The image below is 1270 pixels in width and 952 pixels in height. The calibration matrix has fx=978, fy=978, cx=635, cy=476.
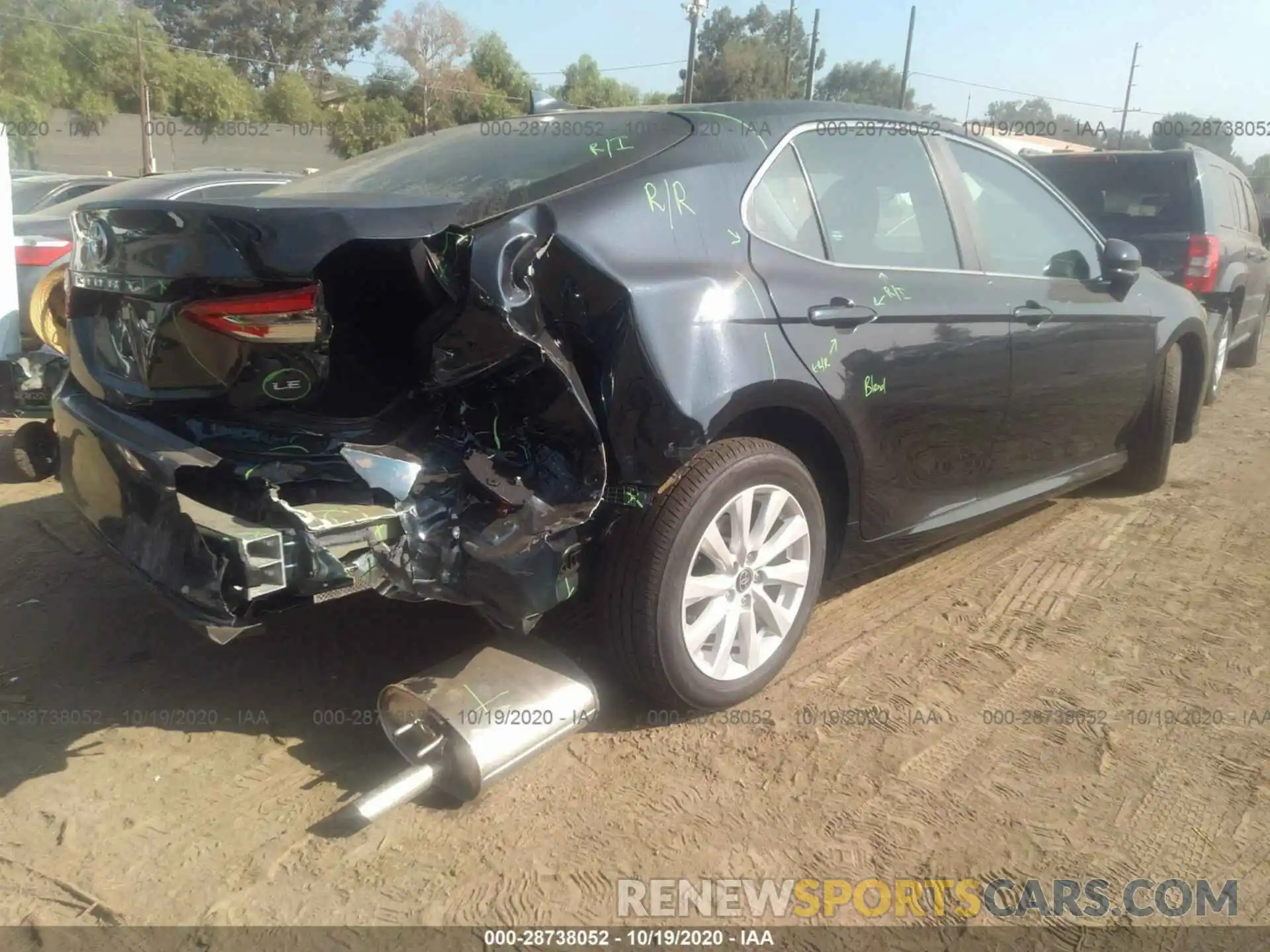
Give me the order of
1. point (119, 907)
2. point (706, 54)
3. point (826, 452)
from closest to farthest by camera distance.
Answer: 1. point (119, 907)
2. point (826, 452)
3. point (706, 54)

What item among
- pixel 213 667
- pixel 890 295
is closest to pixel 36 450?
pixel 213 667

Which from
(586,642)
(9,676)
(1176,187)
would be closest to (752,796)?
(586,642)

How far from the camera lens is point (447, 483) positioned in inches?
97.2

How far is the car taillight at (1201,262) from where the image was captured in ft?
21.8

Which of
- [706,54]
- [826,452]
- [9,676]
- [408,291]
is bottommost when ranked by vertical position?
[9,676]

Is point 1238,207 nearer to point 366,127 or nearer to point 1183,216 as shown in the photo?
point 1183,216

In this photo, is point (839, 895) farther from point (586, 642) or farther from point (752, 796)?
point (586, 642)

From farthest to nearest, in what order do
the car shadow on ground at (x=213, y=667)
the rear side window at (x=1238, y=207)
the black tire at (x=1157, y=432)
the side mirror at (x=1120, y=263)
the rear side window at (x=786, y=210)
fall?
the rear side window at (x=1238, y=207) → the black tire at (x=1157, y=432) → the side mirror at (x=1120, y=263) → the rear side window at (x=786, y=210) → the car shadow on ground at (x=213, y=667)

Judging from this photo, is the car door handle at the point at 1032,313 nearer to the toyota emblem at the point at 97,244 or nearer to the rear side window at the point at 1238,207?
the toyota emblem at the point at 97,244

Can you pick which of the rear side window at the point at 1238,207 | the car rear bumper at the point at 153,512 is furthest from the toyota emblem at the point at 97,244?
the rear side window at the point at 1238,207

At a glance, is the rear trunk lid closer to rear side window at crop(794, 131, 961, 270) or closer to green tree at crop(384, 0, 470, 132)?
rear side window at crop(794, 131, 961, 270)

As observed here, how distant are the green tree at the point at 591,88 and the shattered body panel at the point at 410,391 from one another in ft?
159

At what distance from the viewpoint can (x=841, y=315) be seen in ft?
9.61

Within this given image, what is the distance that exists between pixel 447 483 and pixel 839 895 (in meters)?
1.34
